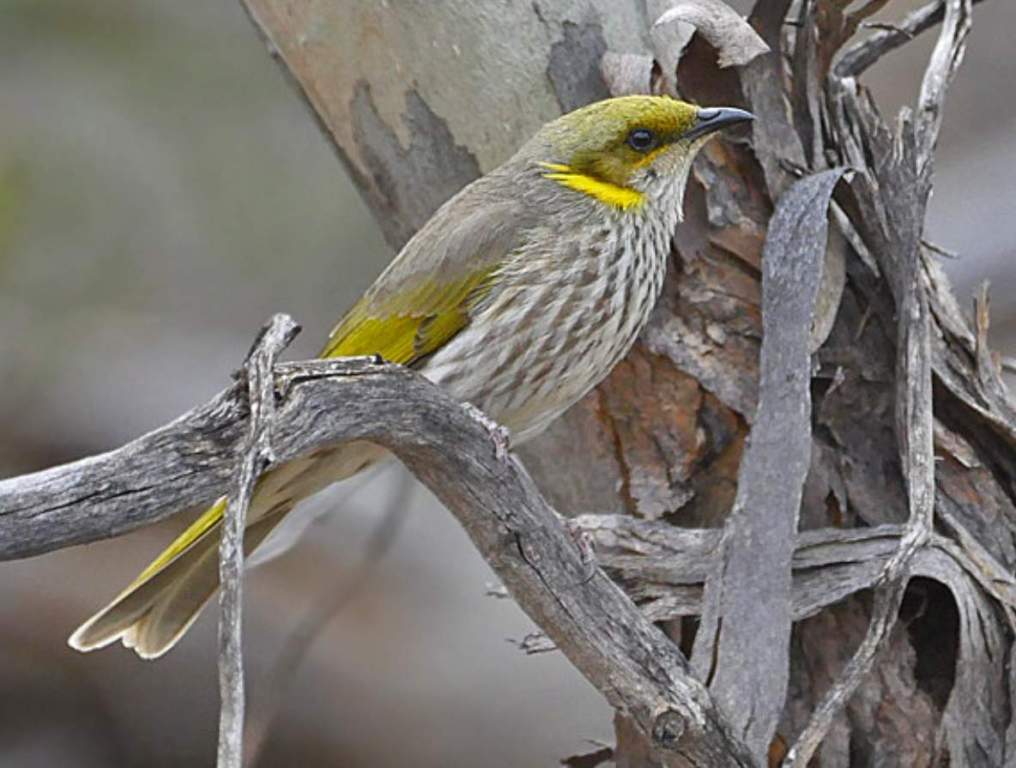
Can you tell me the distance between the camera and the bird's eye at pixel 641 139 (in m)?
2.92

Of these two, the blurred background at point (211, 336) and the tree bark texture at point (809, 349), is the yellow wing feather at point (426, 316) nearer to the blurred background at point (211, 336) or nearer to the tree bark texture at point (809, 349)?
the tree bark texture at point (809, 349)

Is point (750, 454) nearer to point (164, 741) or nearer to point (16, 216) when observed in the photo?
point (164, 741)

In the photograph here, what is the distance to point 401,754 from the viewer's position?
4.57 metres

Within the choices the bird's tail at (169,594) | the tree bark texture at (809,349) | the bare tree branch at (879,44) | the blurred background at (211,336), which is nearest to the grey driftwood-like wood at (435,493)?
the tree bark texture at (809,349)

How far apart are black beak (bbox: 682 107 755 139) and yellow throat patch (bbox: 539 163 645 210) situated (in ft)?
0.67

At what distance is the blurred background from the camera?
461 centimetres

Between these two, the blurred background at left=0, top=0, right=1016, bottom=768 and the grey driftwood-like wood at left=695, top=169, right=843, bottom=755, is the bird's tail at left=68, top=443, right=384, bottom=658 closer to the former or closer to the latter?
the grey driftwood-like wood at left=695, top=169, right=843, bottom=755

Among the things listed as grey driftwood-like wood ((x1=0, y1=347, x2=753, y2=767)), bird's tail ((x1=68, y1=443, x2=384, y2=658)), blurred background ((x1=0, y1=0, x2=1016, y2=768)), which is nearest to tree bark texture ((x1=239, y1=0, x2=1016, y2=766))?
grey driftwood-like wood ((x1=0, y1=347, x2=753, y2=767))

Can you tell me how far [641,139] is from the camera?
2932mm

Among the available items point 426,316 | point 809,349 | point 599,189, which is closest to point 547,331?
point 426,316

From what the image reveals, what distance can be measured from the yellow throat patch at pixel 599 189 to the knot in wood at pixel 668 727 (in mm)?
929

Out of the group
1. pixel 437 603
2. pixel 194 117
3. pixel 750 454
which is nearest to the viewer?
pixel 750 454

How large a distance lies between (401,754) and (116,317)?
5.99ft

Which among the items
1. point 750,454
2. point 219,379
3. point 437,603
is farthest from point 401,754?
point 750,454
